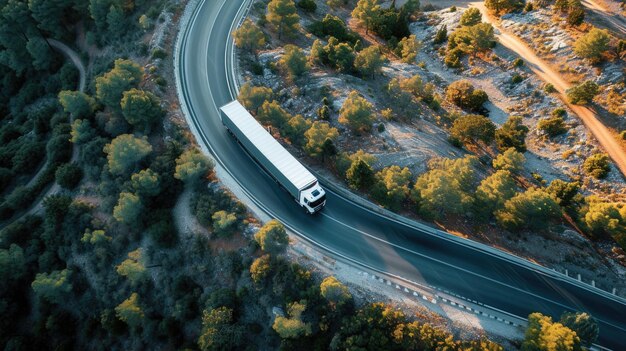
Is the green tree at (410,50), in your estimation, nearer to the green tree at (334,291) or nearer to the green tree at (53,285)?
the green tree at (334,291)

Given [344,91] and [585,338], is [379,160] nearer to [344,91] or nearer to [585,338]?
[344,91]

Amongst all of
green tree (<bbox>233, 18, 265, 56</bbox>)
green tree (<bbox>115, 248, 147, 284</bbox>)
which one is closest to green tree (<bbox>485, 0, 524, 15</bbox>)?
green tree (<bbox>233, 18, 265, 56</bbox>)

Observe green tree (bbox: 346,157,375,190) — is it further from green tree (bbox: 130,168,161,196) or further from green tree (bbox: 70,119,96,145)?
green tree (bbox: 70,119,96,145)

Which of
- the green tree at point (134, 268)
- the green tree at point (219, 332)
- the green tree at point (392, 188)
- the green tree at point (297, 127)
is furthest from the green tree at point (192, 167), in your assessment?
the green tree at point (392, 188)

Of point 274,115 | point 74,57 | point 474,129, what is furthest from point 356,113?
point 74,57

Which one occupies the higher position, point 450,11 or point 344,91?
point 450,11

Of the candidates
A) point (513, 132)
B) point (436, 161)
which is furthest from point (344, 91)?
point (513, 132)
